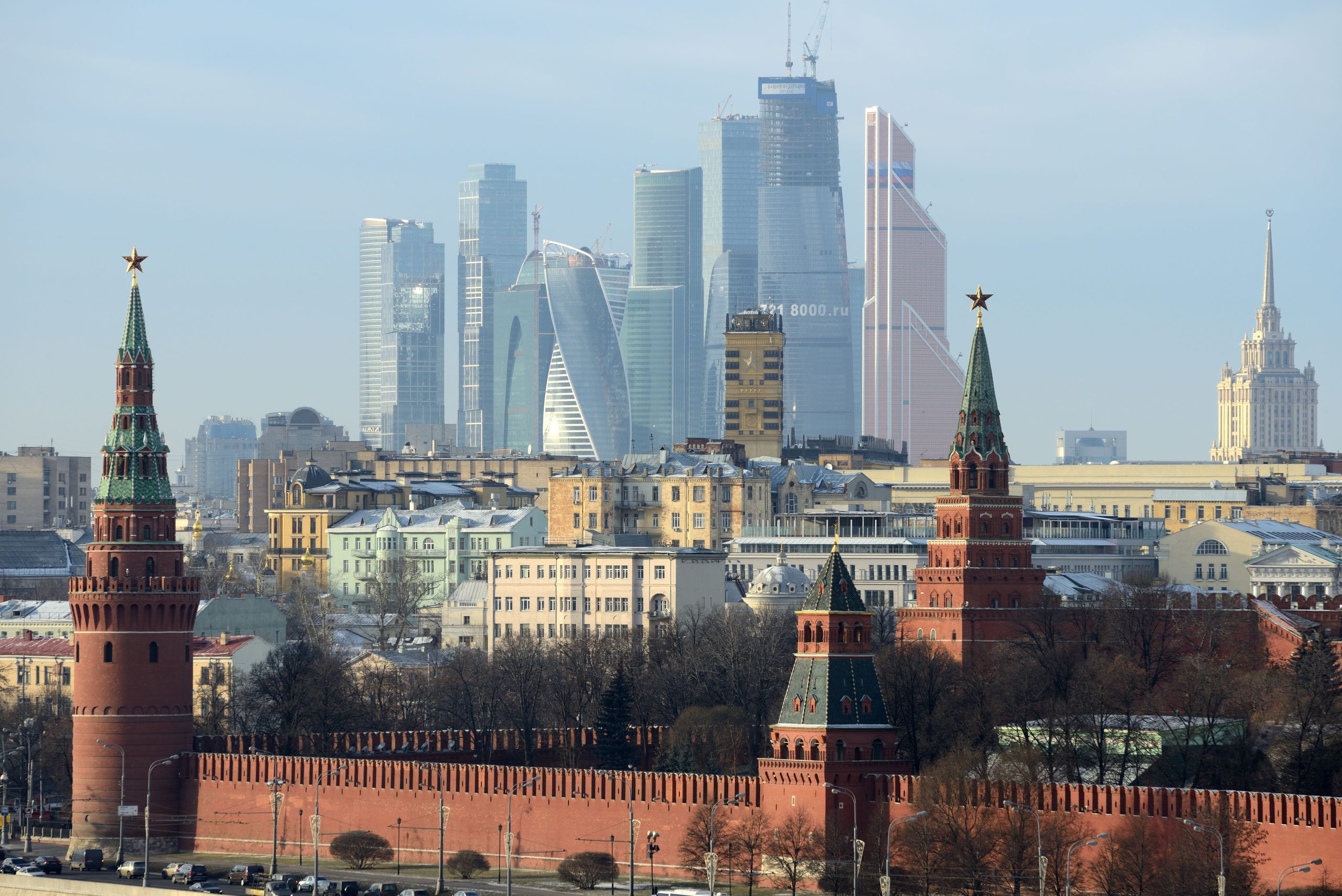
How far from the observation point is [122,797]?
149 m

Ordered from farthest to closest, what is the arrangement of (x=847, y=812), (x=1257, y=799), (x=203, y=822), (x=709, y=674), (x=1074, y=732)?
(x=709, y=674) → (x=203, y=822) → (x=1074, y=732) → (x=847, y=812) → (x=1257, y=799)

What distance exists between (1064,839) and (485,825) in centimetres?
2870

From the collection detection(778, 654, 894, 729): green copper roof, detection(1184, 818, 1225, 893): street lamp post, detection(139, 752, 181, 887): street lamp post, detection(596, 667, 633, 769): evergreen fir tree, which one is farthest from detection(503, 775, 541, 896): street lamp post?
detection(1184, 818, 1225, 893): street lamp post

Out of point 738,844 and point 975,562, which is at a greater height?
point 975,562

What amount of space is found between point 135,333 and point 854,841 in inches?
1882

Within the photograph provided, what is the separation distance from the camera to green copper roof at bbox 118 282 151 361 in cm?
15338

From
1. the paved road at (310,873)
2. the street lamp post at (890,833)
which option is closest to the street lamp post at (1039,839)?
the street lamp post at (890,833)

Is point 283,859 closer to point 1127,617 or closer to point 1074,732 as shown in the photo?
point 1074,732

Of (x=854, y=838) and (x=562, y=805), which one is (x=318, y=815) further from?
(x=854, y=838)

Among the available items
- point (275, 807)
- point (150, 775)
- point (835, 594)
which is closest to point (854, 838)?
point (835, 594)

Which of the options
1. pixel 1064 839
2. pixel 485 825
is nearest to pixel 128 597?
pixel 485 825

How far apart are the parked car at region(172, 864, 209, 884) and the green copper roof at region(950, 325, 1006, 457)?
52605 mm

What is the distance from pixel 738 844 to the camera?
130625 mm

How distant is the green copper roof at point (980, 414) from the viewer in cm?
17212
